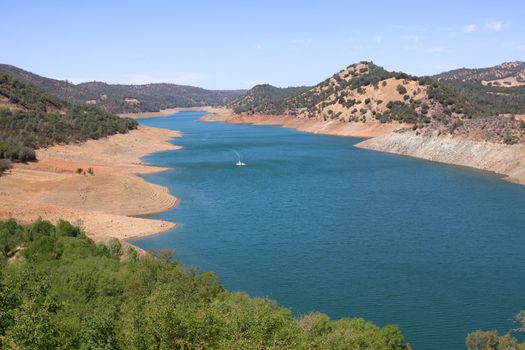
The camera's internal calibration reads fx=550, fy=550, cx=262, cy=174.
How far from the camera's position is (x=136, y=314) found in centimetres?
2028

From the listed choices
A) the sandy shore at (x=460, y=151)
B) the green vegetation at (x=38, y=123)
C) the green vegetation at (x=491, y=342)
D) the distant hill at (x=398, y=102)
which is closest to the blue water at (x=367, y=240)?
the green vegetation at (x=491, y=342)

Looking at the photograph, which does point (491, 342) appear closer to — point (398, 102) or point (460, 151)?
point (460, 151)

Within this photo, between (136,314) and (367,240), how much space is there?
3375 centimetres

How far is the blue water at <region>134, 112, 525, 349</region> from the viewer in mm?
35562

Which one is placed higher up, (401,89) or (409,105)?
(401,89)

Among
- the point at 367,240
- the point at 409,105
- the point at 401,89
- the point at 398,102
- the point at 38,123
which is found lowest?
the point at 367,240

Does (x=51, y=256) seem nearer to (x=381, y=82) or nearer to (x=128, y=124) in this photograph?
(x=128, y=124)

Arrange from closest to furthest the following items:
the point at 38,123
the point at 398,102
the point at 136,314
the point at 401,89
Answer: the point at 136,314 < the point at 38,123 < the point at 398,102 < the point at 401,89

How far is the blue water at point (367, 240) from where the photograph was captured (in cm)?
3556

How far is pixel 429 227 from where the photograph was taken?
55781 millimetres

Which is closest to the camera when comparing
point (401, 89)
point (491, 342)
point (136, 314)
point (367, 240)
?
point (136, 314)

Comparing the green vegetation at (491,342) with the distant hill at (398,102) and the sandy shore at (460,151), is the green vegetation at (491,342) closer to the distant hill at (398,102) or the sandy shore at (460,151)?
the sandy shore at (460,151)

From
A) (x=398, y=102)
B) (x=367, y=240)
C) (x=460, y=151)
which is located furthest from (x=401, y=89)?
(x=367, y=240)

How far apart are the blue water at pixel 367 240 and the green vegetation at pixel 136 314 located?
7.12 metres
